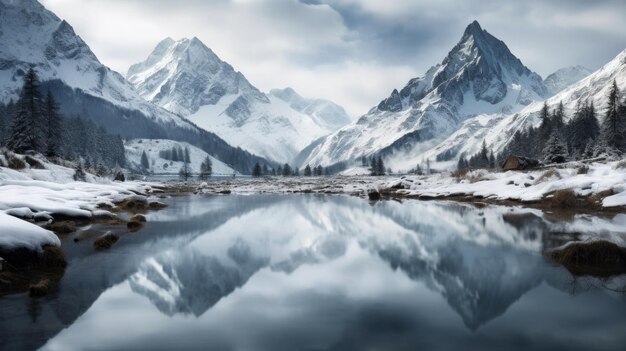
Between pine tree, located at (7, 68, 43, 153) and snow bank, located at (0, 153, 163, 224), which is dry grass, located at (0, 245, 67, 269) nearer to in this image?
snow bank, located at (0, 153, 163, 224)

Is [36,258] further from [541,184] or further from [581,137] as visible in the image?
[581,137]

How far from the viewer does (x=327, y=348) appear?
10320 mm

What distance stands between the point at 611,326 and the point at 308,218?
31455mm

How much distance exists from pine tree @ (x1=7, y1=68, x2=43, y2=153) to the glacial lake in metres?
51.0

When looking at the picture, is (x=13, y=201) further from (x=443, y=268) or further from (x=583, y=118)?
(x=583, y=118)

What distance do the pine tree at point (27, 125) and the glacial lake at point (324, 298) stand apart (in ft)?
167

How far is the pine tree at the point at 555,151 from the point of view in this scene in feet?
273

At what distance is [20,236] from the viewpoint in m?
16.0

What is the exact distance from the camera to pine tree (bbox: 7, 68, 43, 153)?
6588 centimetres

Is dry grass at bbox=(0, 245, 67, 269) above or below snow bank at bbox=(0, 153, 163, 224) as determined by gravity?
below

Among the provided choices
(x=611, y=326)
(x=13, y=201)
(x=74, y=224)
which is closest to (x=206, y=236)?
(x=74, y=224)

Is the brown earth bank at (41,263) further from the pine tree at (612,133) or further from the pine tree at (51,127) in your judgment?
the pine tree at (612,133)

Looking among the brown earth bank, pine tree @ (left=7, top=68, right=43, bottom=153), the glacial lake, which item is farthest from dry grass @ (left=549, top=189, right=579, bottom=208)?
pine tree @ (left=7, top=68, right=43, bottom=153)

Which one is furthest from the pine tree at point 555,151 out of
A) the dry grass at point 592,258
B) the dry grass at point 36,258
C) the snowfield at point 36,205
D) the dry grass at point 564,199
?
the dry grass at point 36,258
